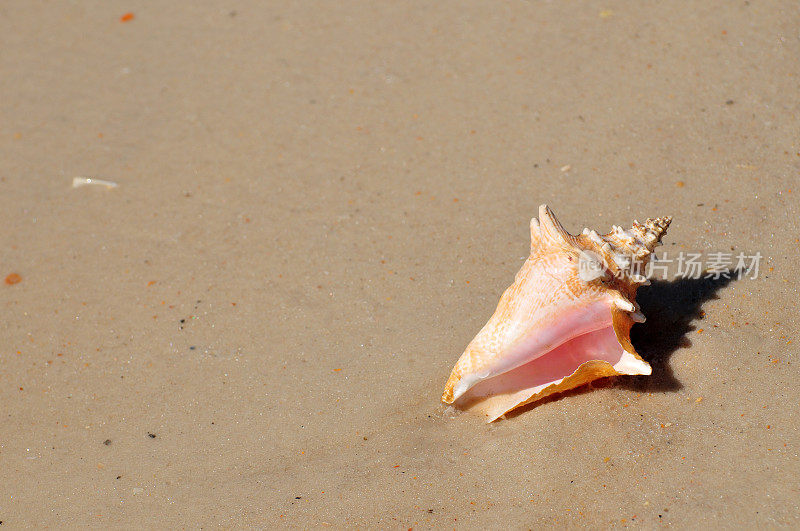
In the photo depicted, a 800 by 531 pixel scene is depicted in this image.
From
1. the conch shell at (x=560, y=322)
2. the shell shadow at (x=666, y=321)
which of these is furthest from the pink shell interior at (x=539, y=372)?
the shell shadow at (x=666, y=321)

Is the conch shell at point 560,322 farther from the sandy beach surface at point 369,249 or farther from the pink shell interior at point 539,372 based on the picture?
the sandy beach surface at point 369,249

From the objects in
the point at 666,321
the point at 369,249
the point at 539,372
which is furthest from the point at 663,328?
the point at 369,249

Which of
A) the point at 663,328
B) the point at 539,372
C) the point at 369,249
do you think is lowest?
the point at 369,249

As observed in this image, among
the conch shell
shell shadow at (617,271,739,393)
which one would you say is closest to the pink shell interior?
the conch shell

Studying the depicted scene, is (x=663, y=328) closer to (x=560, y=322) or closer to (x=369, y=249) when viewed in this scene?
(x=560, y=322)

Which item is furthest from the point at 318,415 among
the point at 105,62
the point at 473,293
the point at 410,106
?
the point at 105,62

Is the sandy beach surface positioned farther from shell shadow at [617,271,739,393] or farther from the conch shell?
the conch shell

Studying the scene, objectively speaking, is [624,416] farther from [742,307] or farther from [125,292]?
[125,292]
